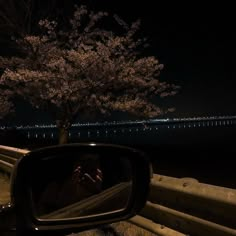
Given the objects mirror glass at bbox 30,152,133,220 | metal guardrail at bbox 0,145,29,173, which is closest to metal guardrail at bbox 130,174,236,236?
mirror glass at bbox 30,152,133,220

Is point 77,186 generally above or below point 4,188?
above

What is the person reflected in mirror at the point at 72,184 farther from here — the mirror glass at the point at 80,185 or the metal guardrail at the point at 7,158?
the metal guardrail at the point at 7,158

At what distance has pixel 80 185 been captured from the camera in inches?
109

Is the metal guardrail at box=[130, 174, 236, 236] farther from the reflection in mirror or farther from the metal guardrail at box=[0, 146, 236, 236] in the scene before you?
the reflection in mirror

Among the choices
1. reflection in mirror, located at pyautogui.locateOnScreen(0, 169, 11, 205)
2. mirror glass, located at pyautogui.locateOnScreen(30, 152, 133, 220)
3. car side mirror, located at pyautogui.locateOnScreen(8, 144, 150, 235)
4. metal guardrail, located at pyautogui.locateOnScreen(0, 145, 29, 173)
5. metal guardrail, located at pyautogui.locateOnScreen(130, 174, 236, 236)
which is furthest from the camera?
metal guardrail, located at pyautogui.locateOnScreen(0, 145, 29, 173)

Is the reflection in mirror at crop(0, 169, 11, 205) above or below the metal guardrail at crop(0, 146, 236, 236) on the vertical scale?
below

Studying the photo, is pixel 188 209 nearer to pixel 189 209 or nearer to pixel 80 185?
pixel 189 209

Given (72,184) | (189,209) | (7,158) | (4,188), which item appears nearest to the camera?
(72,184)

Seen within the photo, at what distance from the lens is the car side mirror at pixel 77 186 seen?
2.10 m

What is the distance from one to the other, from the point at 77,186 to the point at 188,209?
2.96 m

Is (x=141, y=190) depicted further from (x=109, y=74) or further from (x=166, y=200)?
(x=109, y=74)

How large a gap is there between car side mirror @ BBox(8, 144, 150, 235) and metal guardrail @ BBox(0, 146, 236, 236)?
7.37 feet

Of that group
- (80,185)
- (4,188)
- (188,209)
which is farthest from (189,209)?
(4,188)

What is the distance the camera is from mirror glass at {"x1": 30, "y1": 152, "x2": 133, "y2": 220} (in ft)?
7.97
